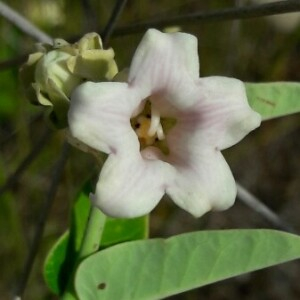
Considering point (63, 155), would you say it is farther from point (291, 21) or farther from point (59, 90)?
point (291, 21)

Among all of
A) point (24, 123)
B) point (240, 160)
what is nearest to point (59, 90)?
point (24, 123)

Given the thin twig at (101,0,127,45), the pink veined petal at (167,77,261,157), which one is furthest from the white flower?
the thin twig at (101,0,127,45)

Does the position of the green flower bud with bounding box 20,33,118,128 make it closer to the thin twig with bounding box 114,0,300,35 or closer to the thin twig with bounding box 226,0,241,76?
the thin twig with bounding box 114,0,300,35

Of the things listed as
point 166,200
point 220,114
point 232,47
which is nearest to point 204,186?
Answer: point 220,114

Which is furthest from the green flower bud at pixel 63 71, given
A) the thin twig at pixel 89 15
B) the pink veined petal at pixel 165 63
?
the thin twig at pixel 89 15

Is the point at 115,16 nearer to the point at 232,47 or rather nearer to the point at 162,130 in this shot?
the point at 162,130
